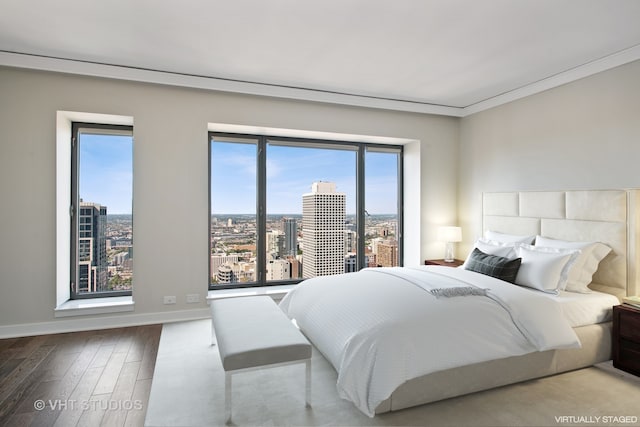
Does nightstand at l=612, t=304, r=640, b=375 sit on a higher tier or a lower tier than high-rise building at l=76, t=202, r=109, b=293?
lower

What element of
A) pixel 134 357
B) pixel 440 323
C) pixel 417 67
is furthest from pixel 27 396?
pixel 417 67

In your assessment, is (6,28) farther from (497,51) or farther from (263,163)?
(497,51)

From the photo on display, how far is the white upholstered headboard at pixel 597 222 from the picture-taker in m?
3.08

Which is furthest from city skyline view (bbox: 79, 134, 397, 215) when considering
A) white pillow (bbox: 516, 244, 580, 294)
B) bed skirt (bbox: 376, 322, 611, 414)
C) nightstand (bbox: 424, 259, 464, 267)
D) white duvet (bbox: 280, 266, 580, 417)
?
bed skirt (bbox: 376, 322, 611, 414)

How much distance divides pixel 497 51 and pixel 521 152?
1.45m

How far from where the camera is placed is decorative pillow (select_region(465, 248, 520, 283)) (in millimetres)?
3232

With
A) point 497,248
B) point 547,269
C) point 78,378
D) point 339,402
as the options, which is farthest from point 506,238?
point 78,378

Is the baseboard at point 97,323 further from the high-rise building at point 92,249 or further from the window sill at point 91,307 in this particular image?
the high-rise building at point 92,249

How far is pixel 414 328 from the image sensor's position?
2.20m

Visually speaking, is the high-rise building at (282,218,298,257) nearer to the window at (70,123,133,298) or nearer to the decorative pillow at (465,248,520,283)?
the window at (70,123,133,298)

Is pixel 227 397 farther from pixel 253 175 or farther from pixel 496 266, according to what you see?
pixel 253 175
